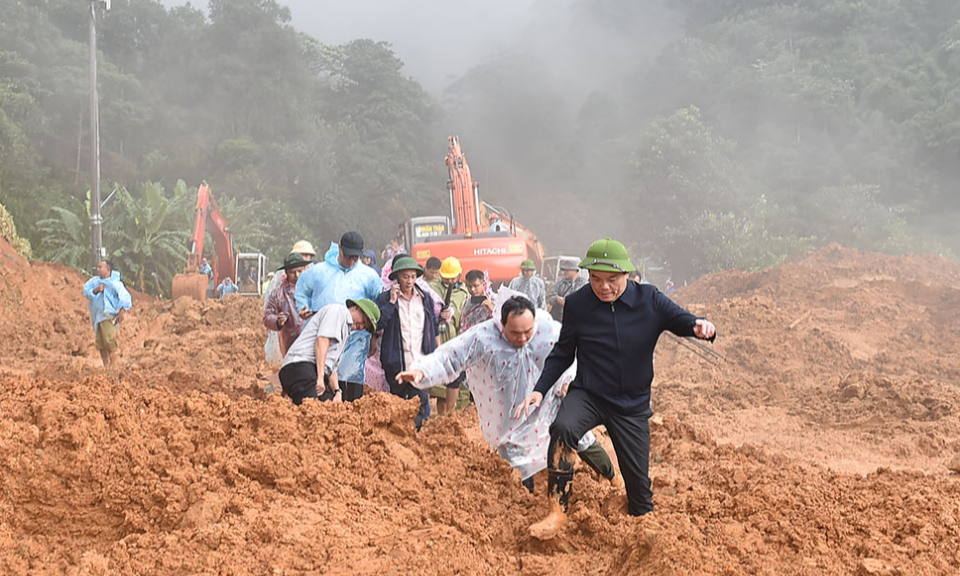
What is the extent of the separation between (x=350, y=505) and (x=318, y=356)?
174cm

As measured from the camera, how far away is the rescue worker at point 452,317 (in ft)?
27.5

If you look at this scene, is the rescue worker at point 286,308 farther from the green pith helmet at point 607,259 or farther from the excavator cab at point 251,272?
the excavator cab at point 251,272

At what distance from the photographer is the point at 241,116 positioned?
52656 millimetres

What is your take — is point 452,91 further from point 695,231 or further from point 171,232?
point 171,232

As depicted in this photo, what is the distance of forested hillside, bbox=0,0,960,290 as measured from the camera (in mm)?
38312

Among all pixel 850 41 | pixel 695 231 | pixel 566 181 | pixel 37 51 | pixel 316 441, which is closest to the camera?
pixel 316 441

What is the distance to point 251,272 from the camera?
28.0 meters

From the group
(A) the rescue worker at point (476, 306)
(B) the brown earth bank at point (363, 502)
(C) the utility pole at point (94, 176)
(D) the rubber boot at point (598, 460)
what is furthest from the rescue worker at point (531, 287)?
(C) the utility pole at point (94, 176)

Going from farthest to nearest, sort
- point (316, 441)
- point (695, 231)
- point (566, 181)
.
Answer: point (566, 181)
point (695, 231)
point (316, 441)

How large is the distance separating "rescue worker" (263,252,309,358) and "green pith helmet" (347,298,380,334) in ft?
4.00

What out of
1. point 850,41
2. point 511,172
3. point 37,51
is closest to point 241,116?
point 37,51

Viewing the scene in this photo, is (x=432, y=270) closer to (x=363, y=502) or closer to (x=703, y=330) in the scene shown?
(x=363, y=502)

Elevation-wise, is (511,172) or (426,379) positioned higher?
(511,172)

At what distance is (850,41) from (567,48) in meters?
32.8
